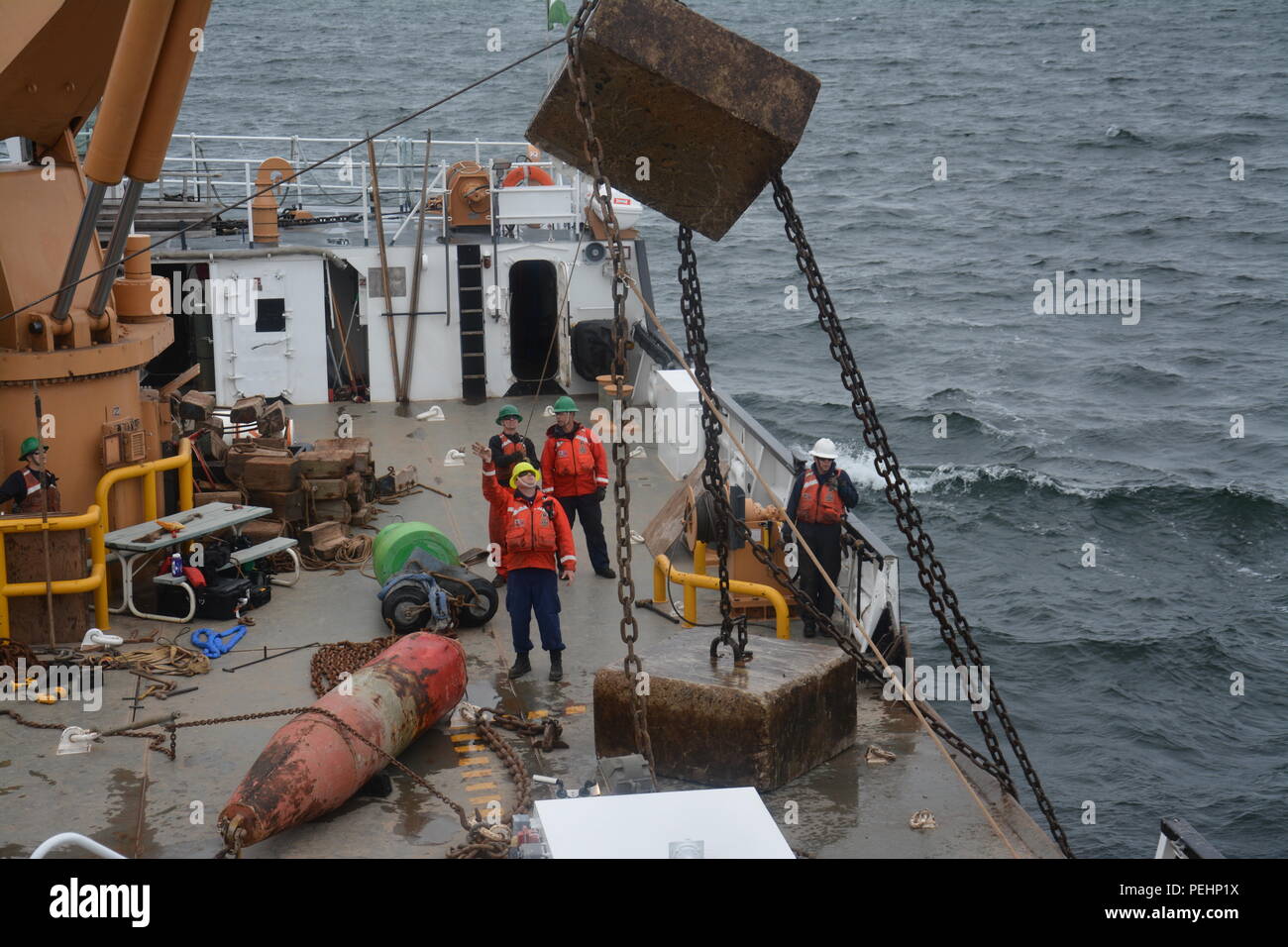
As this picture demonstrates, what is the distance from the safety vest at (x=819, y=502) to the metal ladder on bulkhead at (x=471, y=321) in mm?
7111

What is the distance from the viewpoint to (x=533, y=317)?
17.9 m

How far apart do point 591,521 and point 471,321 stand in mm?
5695

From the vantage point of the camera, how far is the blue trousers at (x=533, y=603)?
9305 mm

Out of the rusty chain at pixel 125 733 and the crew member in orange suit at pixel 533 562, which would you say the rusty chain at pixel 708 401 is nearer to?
the crew member in orange suit at pixel 533 562

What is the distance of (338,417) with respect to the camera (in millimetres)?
15406

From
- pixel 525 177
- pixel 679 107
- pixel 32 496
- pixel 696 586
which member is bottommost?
pixel 696 586

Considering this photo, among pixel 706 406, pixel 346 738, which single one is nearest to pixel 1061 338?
pixel 706 406

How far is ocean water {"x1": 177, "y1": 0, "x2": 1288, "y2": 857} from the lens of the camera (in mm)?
15844

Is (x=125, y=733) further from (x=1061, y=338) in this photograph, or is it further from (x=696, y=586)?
(x=1061, y=338)

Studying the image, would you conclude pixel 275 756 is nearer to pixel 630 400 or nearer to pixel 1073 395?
pixel 630 400

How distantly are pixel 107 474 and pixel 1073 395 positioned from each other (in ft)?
71.6

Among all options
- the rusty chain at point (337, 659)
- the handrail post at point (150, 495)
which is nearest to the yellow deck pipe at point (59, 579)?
the handrail post at point (150, 495)

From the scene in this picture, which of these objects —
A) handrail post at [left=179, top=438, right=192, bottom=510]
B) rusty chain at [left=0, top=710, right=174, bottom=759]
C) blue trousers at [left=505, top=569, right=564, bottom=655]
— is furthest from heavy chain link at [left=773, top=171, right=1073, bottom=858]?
handrail post at [left=179, top=438, right=192, bottom=510]

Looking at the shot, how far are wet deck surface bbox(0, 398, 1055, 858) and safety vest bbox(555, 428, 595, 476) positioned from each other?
109cm
